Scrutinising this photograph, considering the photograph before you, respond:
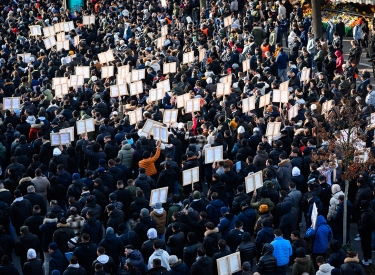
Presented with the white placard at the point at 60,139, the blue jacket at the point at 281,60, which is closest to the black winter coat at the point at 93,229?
the white placard at the point at 60,139

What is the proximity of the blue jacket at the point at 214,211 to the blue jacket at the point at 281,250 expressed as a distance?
221 centimetres

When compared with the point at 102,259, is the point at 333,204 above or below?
below

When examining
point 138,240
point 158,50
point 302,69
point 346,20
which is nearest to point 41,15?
point 158,50

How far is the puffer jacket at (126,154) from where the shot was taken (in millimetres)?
22406

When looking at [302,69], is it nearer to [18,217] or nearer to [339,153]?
[339,153]

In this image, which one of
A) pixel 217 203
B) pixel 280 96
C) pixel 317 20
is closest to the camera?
pixel 217 203

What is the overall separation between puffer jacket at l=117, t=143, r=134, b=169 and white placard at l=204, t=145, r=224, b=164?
6.35 feet

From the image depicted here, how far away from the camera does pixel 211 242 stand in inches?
686

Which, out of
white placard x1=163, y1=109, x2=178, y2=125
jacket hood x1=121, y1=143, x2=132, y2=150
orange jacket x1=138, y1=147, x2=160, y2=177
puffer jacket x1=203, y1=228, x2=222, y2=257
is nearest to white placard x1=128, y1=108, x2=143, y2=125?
white placard x1=163, y1=109, x2=178, y2=125

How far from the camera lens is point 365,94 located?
1076 inches

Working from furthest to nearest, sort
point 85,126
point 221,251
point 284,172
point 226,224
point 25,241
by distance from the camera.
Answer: point 85,126
point 284,172
point 226,224
point 25,241
point 221,251

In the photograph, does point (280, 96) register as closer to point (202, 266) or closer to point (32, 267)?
point (202, 266)

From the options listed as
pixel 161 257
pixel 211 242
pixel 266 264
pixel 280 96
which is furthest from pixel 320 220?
pixel 280 96

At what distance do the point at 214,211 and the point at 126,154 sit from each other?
409 centimetres
